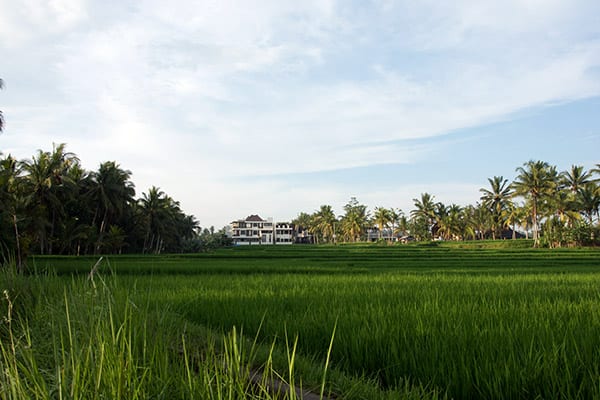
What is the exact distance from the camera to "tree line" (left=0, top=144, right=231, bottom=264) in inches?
1211

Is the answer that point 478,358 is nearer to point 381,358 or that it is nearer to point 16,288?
point 381,358

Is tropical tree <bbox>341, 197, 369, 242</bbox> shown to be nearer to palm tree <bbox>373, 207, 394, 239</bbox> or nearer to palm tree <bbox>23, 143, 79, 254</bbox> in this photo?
palm tree <bbox>373, 207, 394, 239</bbox>

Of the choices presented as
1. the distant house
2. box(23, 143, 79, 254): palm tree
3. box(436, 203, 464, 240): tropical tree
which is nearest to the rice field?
box(23, 143, 79, 254): palm tree

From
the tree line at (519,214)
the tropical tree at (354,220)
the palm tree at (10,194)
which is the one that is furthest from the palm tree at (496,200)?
the palm tree at (10,194)

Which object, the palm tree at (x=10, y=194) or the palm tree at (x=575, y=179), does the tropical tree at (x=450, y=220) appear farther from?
the palm tree at (x=10, y=194)

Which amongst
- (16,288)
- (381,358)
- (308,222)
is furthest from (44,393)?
(308,222)

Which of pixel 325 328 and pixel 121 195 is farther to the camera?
pixel 121 195

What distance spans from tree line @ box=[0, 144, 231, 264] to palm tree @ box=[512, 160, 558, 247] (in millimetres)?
41268

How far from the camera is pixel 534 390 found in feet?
8.30

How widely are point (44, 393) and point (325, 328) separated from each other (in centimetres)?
291

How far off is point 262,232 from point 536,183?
79.1 m

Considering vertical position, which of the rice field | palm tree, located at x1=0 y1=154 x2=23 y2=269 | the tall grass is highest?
palm tree, located at x1=0 y1=154 x2=23 y2=269

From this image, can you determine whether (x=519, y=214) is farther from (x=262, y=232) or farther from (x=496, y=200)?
(x=262, y=232)

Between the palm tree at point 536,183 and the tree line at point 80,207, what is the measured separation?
4127 centimetres
